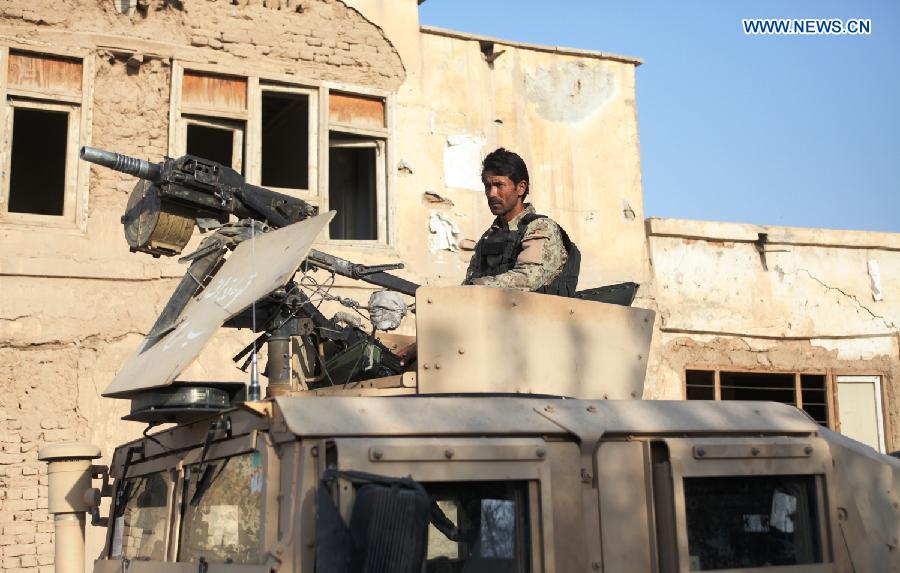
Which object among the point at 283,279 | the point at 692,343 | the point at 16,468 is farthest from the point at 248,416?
the point at 692,343

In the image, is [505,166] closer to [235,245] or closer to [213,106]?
[235,245]

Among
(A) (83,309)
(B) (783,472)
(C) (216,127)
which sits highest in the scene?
(C) (216,127)

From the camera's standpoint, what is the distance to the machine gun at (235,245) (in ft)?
15.2

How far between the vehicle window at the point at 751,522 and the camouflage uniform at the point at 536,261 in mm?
1333

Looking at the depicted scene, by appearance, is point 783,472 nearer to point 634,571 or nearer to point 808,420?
point 808,420

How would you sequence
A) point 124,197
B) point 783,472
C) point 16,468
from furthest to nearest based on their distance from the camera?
point 124,197, point 16,468, point 783,472

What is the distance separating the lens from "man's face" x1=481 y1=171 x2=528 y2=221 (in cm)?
530

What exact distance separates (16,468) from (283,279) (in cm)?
638

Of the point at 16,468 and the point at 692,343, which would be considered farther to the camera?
the point at 692,343

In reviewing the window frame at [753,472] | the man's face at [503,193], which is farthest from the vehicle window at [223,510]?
the man's face at [503,193]

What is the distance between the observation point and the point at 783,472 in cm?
390

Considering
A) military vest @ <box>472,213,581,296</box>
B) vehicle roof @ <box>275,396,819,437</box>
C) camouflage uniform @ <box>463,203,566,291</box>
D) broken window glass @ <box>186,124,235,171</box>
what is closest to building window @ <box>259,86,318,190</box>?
broken window glass @ <box>186,124,235,171</box>

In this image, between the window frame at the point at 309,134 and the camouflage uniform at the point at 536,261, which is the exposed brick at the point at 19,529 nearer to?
the window frame at the point at 309,134

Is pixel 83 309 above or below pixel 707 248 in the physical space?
below
